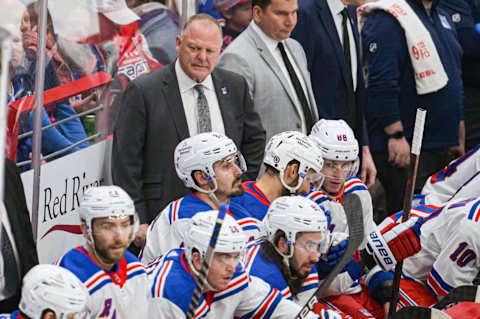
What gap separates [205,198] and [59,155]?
781 mm

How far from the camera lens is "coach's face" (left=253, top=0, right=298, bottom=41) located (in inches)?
219

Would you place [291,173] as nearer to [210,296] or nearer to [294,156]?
[294,156]

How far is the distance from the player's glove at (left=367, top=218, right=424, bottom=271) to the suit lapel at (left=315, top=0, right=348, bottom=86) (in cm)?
181

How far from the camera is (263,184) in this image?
4.57 metres

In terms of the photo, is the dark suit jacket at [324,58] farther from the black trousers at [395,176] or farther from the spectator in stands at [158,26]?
the spectator in stands at [158,26]

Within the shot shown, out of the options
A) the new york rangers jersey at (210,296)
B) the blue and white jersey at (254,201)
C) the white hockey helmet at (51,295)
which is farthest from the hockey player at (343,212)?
the white hockey helmet at (51,295)

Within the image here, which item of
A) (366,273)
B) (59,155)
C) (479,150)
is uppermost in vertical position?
(59,155)

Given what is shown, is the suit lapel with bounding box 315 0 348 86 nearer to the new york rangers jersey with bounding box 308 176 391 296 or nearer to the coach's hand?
the coach's hand

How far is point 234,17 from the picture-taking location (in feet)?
21.4

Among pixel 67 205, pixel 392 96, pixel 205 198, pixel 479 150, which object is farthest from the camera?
pixel 392 96

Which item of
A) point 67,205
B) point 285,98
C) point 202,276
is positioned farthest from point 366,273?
point 202,276

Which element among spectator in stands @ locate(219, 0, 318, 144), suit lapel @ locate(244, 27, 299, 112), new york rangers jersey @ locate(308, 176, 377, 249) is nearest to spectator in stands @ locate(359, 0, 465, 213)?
spectator in stands @ locate(219, 0, 318, 144)

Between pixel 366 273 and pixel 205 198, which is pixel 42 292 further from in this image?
pixel 366 273

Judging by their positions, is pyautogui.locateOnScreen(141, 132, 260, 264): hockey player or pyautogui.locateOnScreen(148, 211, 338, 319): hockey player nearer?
pyautogui.locateOnScreen(148, 211, 338, 319): hockey player
